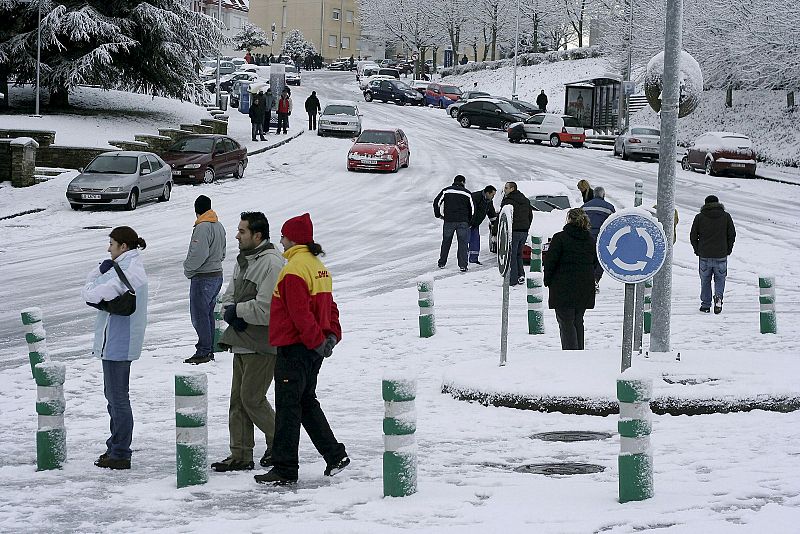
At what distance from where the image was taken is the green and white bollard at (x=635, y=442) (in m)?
7.81

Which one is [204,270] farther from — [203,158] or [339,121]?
[339,121]

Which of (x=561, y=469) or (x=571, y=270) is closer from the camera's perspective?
(x=561, y=469)

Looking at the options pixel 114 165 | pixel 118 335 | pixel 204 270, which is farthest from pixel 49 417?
pixel 114 165

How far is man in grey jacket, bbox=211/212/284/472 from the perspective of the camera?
8.80m

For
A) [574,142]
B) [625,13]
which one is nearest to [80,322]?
[574,142]

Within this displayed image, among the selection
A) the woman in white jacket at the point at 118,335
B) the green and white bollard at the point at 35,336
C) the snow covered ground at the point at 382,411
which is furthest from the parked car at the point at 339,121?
the woman in white jacket at the point at 118,335

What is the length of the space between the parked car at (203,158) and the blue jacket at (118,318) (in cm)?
2613

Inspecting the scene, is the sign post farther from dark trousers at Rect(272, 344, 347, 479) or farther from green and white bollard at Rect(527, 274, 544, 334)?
green and white bollard at Rect(527, 274, 544, 334)

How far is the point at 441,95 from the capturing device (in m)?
73.2

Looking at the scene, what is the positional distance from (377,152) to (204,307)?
26248mm

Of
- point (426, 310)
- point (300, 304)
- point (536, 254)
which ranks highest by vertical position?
point (300, 304)

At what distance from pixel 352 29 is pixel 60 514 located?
13951cm

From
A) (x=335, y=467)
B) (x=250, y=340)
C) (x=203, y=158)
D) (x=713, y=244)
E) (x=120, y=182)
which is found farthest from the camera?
(x=203, y=158)

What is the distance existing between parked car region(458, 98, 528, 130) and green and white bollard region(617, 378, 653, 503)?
50.5m
